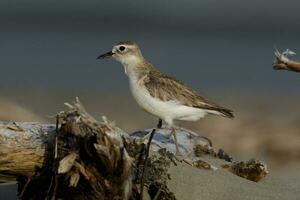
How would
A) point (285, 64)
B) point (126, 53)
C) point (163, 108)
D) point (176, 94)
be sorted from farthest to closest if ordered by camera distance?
point (126, 53), point (176, 94), point (163, 108), point (285, 64)

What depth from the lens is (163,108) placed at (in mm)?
9352

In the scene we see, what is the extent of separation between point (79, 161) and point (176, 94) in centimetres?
189

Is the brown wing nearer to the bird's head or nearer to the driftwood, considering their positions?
the bird's head

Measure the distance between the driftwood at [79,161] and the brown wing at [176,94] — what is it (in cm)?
75

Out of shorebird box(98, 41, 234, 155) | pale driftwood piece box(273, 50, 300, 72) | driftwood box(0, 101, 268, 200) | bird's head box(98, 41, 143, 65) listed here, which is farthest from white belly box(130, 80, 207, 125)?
pale driftwood piece box(273, 50, 300, 72)

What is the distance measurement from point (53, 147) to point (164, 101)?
1603 millimetres

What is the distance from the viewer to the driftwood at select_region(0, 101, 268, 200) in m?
7.73

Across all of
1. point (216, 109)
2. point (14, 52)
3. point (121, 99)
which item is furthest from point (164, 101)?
point (14, 52)

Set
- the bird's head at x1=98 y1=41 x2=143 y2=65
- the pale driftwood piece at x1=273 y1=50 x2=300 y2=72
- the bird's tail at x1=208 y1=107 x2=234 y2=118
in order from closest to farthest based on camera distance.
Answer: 1. the pale driftwood piece at x1=273 y1=50 x2=300 y2=72
2. the bird's tail at x1=208 y1=107 x2=234 y2=118
3. the bird's head at x1=98 y1=41 x2=143 y2=65

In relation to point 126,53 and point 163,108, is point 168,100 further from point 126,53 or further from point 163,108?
point 126,53

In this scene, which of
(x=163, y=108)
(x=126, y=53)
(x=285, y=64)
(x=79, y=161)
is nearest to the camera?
(x=79, y=161)

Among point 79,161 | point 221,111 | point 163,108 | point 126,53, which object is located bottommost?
point 79,161

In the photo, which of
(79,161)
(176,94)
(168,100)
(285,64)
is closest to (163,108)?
(168,100)

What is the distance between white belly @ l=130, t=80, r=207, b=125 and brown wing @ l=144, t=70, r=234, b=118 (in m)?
0.04
